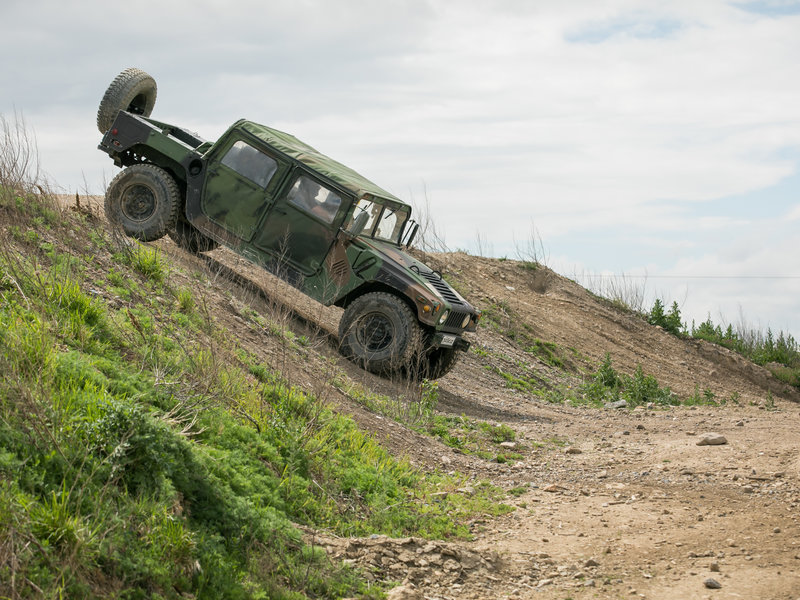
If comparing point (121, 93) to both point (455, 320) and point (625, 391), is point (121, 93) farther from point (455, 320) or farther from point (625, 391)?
point (625, 391)

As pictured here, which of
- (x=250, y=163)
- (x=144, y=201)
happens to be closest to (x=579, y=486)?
(x=250, y=163)

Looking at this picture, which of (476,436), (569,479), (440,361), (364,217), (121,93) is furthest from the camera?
(121,93)

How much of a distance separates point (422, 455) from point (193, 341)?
7.91 ft

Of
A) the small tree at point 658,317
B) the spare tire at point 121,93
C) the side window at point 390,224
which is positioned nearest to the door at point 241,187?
the side window at point 390,224

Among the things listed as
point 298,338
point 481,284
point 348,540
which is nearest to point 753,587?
point 348,540

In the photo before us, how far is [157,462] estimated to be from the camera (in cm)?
458

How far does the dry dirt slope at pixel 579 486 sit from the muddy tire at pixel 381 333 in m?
0.27

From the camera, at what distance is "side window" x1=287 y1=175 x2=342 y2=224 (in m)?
10.7

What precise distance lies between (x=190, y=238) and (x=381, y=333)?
3.11 m

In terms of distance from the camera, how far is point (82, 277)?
25.0ft

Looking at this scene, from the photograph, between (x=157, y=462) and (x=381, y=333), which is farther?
(x=381, y=333)

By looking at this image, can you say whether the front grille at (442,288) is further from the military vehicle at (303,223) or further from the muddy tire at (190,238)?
the muddy tire at (190,238)

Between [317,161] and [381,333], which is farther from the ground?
[317,161]

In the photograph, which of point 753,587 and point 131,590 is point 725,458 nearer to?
point 753,587
